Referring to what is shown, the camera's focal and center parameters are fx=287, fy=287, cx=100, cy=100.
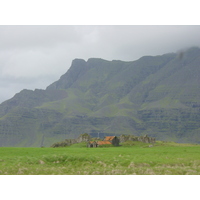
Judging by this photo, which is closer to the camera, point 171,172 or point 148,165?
point 171,172

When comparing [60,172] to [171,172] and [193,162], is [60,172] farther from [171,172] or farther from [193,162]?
[193,162]

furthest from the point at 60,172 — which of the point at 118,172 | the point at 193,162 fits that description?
the point at 193,162

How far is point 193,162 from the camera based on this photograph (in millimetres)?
47125

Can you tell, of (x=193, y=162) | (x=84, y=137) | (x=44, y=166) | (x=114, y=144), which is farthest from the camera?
(x=84, y=137)

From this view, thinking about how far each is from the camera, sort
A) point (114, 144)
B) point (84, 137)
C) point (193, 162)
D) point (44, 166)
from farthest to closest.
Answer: point (84, 137), point (114, 144), point (193, 162), point (44, 166)

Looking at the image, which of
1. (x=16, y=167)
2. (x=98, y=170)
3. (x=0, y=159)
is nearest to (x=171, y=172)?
(x=98, y=170)

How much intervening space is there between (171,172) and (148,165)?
241 inches

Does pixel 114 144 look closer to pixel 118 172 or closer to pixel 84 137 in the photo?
pixel 84 137

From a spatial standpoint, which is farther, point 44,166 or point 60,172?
point 44,166

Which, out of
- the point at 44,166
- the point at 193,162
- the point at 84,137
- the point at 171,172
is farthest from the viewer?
the point at 84,137

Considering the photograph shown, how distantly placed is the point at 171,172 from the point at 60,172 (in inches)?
580

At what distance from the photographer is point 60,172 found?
3850 centimetres

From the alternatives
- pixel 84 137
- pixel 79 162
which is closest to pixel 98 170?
pixel 79 162

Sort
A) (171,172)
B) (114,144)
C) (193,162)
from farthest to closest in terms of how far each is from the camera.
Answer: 1. (114,144)
2. (193,162)
3. (171,172)
